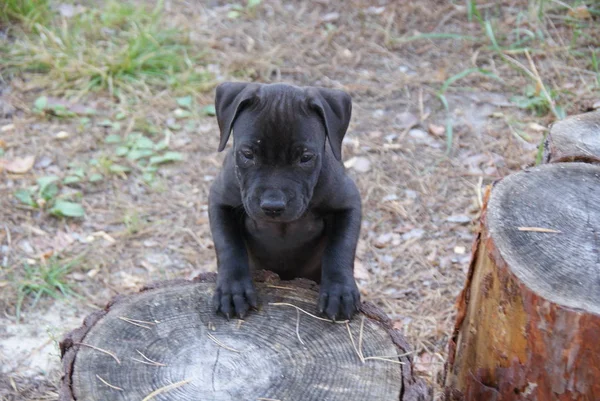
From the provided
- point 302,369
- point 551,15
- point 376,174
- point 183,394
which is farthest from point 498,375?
point 551,15

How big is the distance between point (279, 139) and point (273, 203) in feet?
1.03

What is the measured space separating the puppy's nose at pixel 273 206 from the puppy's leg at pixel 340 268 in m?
0.42

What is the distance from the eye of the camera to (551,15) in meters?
7.90

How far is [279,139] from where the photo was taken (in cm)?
370

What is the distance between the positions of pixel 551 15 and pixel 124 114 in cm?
429

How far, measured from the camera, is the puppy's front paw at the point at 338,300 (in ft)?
11.8

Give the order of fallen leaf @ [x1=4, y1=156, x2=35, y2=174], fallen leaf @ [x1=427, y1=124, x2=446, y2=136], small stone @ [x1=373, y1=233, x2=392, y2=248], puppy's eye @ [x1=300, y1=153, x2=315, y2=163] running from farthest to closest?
fallen leaf @ [x1=427, y1=124, x2=446, y2=136], fallen leaf @ [x1=4, y1=156, x2=35, y2=174], small stone @ [x1=373, y1=233, x2=392, y2=248], puppy's eye @ [x1=300, y1=153, x2=315, y2=163]

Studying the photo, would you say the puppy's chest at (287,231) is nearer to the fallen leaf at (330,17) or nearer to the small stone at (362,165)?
the small stone at (362,165)

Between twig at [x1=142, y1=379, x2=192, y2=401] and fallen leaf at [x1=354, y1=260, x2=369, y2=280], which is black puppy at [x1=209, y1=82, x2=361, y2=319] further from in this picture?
fallen leaf at [x1=354, y1=260, x2=369, y2=280]

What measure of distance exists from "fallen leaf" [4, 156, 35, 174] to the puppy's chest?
2846 millimetres

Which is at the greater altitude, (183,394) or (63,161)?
(183,394)

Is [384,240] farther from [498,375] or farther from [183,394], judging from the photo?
[183,394]

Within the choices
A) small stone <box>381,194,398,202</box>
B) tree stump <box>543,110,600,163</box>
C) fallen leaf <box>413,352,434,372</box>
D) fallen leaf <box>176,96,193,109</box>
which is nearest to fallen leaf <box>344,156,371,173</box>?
small stone <box>381,194,398,202</box>

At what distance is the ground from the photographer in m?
5.42
